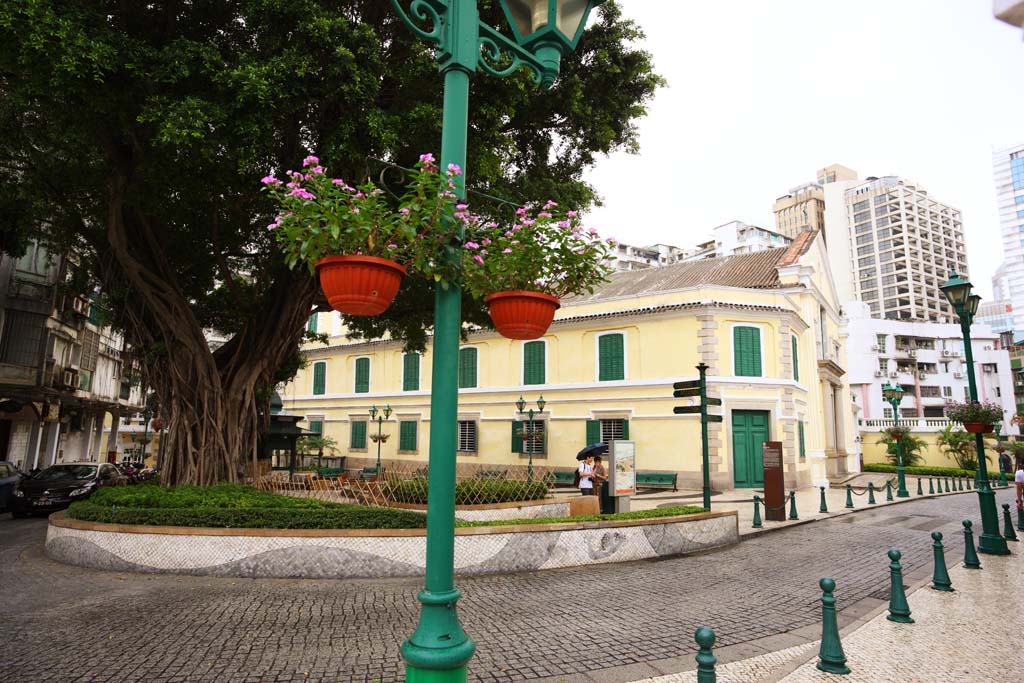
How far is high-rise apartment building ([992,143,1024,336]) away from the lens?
81375 mm

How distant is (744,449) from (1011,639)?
17141 millimetres

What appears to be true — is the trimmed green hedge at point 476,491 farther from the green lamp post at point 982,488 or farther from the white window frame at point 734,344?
the white window frame at point 734,344

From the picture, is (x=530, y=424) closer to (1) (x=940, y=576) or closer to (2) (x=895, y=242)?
(1) (x=940, y=576)

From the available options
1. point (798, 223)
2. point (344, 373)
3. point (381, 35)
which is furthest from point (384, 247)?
point (798, 223)

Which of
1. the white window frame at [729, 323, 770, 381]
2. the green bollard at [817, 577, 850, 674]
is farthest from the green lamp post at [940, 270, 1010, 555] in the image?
the white window frame at [729, 323, 770, 381]

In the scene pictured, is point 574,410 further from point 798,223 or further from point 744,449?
point 798,223

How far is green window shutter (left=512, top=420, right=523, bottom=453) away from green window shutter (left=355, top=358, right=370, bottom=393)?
10356 mm

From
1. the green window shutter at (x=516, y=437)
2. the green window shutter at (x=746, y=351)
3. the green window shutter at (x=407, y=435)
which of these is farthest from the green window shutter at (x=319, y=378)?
the green window shutter at (x=746, y=351)

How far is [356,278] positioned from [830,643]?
529 centimetres

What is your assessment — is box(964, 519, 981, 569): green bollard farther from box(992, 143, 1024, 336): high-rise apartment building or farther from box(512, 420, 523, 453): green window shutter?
box(992, 143, 1024, 336): high-rise apartment building

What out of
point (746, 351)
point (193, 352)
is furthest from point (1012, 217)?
point (193, 352)

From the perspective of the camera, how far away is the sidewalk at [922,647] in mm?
5316

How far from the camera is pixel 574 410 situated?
2630cm

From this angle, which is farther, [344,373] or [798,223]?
[798,223]
